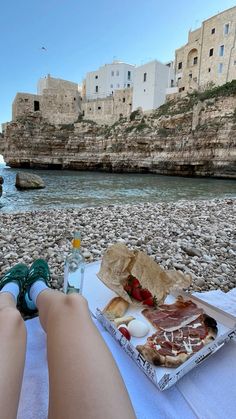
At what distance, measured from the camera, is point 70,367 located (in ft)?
2.81

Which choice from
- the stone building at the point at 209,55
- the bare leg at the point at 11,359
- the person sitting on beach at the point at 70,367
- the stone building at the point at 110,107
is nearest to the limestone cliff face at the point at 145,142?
the stone building at the point at 110,107

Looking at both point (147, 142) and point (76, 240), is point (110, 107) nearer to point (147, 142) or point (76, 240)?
point (147, 142)

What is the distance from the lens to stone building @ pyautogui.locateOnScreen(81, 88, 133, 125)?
3994 centimetres

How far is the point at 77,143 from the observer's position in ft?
123

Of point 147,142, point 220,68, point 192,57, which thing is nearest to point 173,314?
point 147,142

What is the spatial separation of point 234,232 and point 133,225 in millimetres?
1809

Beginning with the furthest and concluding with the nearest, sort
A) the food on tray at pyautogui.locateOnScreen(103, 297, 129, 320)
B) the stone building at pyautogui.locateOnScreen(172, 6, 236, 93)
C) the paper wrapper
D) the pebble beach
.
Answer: the stone building at pyautogui.locateOnScreen(172, 6, 236, 93)
the pebble beach
the paper wrapper
the food on tray at pyautogui.locateOnScreen(103, 297, 129, 320)

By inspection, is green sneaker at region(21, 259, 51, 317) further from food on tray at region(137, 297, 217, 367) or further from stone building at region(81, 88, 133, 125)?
stone building at region(81, 88, 133, 125)

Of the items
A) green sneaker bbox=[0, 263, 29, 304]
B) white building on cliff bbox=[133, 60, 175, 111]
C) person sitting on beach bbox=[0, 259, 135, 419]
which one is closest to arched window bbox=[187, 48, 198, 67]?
white building on cliff bbox=[133, 60, 175, 111]

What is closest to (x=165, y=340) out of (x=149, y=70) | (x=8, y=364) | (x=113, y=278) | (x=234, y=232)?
(x=113, y=278)

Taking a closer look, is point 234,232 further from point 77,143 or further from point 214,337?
point 77,143

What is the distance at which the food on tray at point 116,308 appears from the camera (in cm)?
143

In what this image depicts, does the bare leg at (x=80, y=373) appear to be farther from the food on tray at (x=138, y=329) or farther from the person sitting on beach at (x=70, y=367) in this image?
the food on tray at (x=138, y=329)

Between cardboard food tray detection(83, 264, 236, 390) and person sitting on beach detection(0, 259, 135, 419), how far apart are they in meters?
0.25
